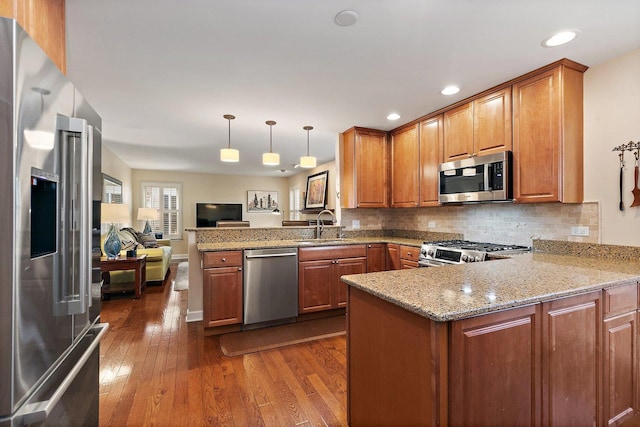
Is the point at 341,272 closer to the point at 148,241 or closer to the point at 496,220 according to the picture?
the point at 496,220

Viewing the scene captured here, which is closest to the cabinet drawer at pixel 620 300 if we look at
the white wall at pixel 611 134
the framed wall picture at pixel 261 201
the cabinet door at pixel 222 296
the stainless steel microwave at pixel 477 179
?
the white wall at pixel 611 134

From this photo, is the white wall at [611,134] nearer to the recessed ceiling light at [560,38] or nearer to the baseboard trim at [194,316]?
the recessed ceiling light at [560,38]

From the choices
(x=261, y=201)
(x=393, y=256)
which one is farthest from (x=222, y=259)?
(x=261, y=201)

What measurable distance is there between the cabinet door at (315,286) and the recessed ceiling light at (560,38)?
8.76ft

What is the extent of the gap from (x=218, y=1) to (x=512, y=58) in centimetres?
209

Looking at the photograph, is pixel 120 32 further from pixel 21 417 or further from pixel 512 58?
pixel 512 58

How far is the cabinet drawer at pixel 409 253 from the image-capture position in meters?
3.32

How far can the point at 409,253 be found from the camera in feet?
11.2

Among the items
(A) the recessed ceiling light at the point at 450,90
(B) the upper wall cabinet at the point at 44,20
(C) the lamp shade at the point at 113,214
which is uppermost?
(A) the recessed ceiling light at the point at 450,90

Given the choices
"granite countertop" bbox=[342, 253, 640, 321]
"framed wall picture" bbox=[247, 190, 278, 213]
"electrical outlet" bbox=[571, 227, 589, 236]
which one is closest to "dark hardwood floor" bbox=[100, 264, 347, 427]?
"granite countertop" bbox=[342, 253, 640, 321]

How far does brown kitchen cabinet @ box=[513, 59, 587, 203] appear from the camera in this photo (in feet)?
7.46

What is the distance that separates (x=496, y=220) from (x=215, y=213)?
7.29m

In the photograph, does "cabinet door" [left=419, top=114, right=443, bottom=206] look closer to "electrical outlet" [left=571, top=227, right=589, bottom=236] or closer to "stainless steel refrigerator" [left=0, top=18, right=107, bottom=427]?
"electrical outlet" [left=571, top=227, right=589, bottom=236]

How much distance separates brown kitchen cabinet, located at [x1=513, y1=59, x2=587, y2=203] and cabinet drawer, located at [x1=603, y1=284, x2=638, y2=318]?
862 mm
